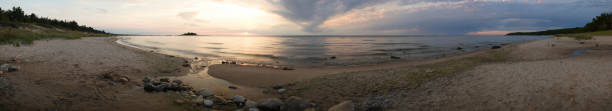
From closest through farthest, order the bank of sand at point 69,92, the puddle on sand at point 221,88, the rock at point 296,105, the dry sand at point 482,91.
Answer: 1. the dry sand at point 482,91
2. the bank of sand at point 69,92
3. the rock at point 296,105
4. the puddle on sand at point 221,88

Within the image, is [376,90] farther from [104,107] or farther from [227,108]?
[104,107]

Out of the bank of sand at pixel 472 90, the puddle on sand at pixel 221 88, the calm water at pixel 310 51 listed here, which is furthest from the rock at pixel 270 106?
the calm water at pixel 310 51

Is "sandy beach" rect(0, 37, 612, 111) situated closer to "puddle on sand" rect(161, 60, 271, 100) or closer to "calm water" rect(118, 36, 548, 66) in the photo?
"puddle on sand" rect(161, 60, 271, 100)

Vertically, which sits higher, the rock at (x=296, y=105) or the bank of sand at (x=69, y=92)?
the bank of sand at (x=69, y=92)

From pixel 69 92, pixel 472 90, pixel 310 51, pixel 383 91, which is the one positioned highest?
pixel 310 51

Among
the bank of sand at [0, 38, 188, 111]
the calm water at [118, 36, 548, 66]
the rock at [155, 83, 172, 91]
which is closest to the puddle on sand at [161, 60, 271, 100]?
the rock at [155, 83, 172, 91]

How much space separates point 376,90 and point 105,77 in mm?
9379

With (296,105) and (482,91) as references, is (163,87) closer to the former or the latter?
(296,105)

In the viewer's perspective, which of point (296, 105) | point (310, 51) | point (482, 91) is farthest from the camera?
point (310, 51)

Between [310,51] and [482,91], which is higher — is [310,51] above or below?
above

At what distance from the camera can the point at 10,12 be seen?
7788 cm

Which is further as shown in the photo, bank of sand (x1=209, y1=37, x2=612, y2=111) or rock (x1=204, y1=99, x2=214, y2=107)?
rock (x1=204, y1=99, x2=214, y2=107)

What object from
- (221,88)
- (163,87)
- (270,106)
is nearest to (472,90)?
(270,106)

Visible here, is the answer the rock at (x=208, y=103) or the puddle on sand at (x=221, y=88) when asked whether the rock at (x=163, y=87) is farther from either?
the rock at (x=208, y=103)
